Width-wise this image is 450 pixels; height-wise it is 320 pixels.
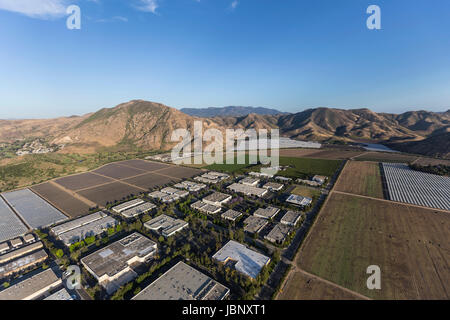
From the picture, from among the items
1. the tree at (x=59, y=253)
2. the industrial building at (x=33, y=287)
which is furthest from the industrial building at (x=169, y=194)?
the industrial building at (x=33, y=287)

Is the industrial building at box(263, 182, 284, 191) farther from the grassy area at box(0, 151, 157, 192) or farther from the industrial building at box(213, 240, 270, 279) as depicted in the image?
the grassy area at box(0, 151, 157, 192)

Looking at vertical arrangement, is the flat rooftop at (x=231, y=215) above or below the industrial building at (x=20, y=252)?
above

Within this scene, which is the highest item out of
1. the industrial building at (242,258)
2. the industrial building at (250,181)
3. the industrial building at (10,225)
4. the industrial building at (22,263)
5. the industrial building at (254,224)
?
the industrial building at (250,181)

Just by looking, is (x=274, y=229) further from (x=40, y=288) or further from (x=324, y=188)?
(x=40, y=288)

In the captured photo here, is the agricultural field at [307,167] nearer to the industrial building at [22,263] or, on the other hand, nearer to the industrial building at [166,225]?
the industrial building at [166,225]

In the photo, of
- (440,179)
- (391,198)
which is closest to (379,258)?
(391,198)

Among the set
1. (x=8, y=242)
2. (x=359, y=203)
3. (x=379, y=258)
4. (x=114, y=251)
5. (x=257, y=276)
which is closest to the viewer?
(x=257, y=276)

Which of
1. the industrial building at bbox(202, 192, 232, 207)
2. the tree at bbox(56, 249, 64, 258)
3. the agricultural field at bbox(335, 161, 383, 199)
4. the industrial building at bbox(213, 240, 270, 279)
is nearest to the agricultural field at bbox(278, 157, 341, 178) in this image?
the agricultural field at bbox(335, 161, 383, 199)
